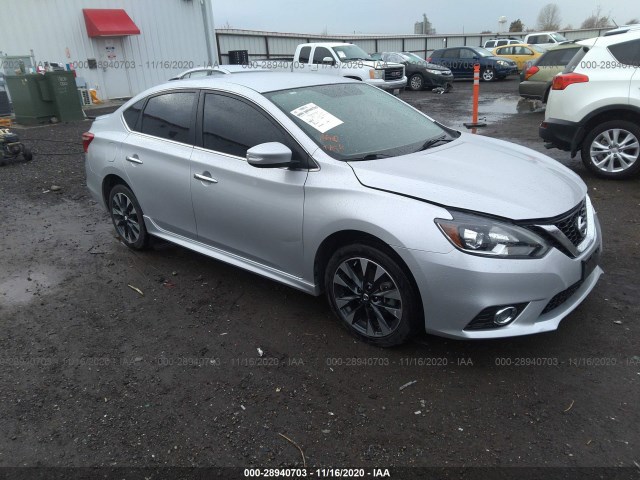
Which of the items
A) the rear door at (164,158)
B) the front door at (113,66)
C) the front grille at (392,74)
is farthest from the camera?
the front door at (113,66)

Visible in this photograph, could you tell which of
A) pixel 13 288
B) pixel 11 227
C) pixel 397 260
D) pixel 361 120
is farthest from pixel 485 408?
pixel 11 227

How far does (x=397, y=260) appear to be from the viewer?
2.93 meters

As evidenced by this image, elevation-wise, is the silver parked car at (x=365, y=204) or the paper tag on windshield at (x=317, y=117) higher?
the paper tag on windshield at (x=317, y=117)

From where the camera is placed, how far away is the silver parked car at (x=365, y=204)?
2762 millimetres

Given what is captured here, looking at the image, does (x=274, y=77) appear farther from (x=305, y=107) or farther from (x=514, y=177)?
(x=514, y=177)

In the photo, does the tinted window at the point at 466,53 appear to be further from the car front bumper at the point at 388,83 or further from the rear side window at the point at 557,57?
the rear side window at the point at 557,57

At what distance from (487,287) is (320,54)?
15753 millimetres

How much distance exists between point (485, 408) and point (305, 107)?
7.71 feet

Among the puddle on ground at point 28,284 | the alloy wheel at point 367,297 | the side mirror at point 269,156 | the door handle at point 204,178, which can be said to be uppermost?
the side mirror at point 269,156

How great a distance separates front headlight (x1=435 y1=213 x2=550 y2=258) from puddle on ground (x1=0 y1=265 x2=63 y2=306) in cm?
356

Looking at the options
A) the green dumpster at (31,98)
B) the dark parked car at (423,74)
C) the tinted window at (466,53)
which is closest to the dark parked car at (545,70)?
the dark parked car at (423,74)

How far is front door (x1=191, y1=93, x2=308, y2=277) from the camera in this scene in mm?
3375

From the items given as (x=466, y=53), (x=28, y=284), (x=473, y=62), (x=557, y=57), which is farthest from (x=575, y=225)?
(x=466, y=53)

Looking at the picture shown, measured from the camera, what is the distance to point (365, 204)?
2990mm
